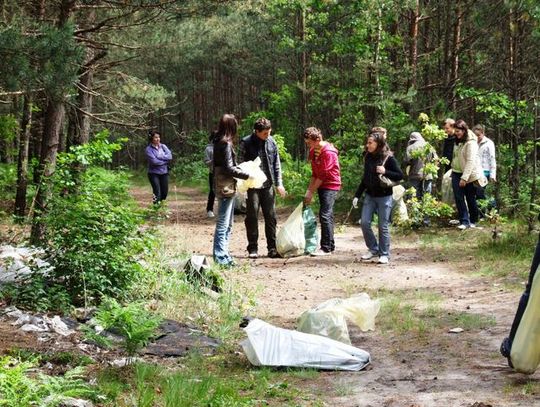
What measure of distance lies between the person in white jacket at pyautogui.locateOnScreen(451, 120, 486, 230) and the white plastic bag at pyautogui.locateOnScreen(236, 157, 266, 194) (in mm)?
4398

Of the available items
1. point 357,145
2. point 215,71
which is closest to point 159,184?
point 357,145

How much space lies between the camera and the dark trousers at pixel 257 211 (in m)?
11.2

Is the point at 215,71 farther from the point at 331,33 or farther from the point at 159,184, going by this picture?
the point at 159,184

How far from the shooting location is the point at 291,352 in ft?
19.0

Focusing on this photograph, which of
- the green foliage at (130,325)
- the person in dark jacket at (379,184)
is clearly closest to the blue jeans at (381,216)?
the person in dark jacket at (379,184)

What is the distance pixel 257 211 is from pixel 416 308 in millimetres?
4006

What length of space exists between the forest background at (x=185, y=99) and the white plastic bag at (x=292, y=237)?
10.1ft

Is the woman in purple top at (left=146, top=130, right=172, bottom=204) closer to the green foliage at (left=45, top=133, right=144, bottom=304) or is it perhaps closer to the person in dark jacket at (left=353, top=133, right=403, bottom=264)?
the person in dark jacket at (left=353, top=133, right=403, bottom=264)

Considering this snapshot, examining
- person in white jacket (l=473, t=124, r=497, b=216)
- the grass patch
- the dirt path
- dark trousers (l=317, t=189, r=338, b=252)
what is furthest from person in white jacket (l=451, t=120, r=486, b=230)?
the grass patch

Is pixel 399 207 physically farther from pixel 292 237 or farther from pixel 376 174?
pixel 376 174

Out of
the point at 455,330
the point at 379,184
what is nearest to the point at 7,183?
the point at 379,184

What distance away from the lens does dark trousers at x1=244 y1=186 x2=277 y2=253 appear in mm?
11234

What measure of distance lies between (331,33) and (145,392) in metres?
19.3

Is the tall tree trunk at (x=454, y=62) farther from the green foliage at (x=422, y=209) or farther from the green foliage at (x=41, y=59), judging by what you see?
the green foliage at (x=41, y=59)
